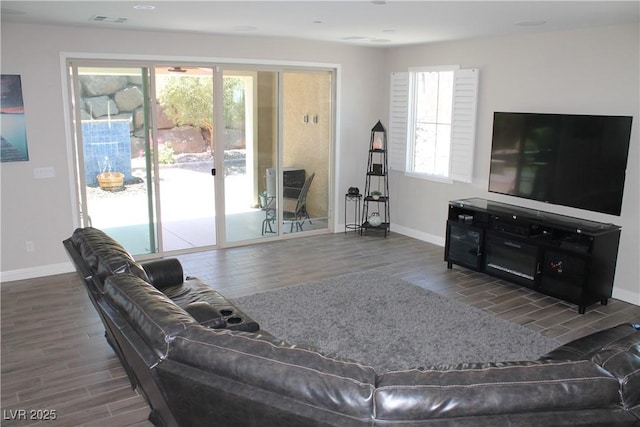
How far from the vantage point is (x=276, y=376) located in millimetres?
1986

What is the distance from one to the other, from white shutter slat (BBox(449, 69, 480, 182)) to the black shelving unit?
1.19 meters

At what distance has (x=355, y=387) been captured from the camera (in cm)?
191

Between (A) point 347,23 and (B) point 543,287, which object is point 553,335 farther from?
(A) point 347,23

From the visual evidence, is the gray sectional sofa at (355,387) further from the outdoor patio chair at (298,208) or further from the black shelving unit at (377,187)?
the black shelving unit at (377,187)

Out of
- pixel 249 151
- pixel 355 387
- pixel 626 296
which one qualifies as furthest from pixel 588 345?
pixel 249 151

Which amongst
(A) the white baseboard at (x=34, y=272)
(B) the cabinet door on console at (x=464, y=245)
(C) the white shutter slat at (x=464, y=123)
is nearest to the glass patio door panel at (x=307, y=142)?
(C) the white shutter slat at (x=464, y=123)

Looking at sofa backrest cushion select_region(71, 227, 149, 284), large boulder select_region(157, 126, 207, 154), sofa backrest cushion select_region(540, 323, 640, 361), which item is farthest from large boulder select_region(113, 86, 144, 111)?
sofa backrest cushion select_region(540, 323, 640, 361)

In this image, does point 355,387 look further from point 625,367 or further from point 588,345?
point 588,345

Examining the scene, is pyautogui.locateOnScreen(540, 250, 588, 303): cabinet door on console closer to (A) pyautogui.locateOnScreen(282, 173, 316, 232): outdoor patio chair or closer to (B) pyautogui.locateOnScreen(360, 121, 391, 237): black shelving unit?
(B) pyautogui.locateOnScreen(360, 121, 391, 237): black shelving unit

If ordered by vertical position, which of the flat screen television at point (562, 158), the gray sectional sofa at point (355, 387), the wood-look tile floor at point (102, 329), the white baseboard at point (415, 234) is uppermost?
the flat screen television at point (562, 158)

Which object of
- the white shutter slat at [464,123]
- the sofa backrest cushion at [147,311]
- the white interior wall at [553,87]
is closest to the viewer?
the sofa backrest cushion at [147,311]

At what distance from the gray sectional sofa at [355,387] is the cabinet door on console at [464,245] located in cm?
372

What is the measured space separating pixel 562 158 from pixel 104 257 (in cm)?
448

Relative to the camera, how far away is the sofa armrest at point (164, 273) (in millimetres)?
4238
